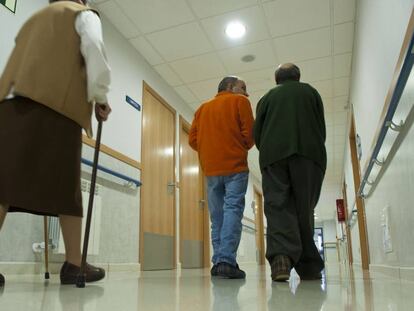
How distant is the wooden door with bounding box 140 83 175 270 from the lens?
14.9 feet

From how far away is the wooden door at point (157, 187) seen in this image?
453 centimetres

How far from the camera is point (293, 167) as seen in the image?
83.1 inches

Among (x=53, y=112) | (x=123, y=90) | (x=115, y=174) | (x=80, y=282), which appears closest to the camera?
(x=80, y=282)

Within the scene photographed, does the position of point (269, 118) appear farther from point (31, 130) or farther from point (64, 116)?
point (31, 130)

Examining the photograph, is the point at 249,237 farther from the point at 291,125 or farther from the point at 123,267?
the point at 291,125

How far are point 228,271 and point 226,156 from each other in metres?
0.75

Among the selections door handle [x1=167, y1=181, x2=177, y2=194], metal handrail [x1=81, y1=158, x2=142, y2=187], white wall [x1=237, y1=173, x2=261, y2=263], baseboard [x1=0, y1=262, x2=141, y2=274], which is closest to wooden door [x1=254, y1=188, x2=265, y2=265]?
white wall [x1=237, y1=173, x2=261, y2=263]

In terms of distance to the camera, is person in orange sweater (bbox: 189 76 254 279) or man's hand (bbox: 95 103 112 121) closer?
man's hand (bbox: 95 103 112 121)

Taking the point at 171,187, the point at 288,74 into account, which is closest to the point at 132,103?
the point at 171,187

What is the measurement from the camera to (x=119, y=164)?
402 centimetres

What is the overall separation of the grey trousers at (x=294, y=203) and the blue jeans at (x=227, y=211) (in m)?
0.37

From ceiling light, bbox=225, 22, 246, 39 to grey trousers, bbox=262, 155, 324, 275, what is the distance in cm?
261

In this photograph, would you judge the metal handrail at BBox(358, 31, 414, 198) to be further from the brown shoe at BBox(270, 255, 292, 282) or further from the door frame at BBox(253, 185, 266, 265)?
the door frame at BBox(253, 185, 266, 265)

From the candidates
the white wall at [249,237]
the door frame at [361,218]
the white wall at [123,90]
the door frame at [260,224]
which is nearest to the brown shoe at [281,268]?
the white wall at [123,90]
